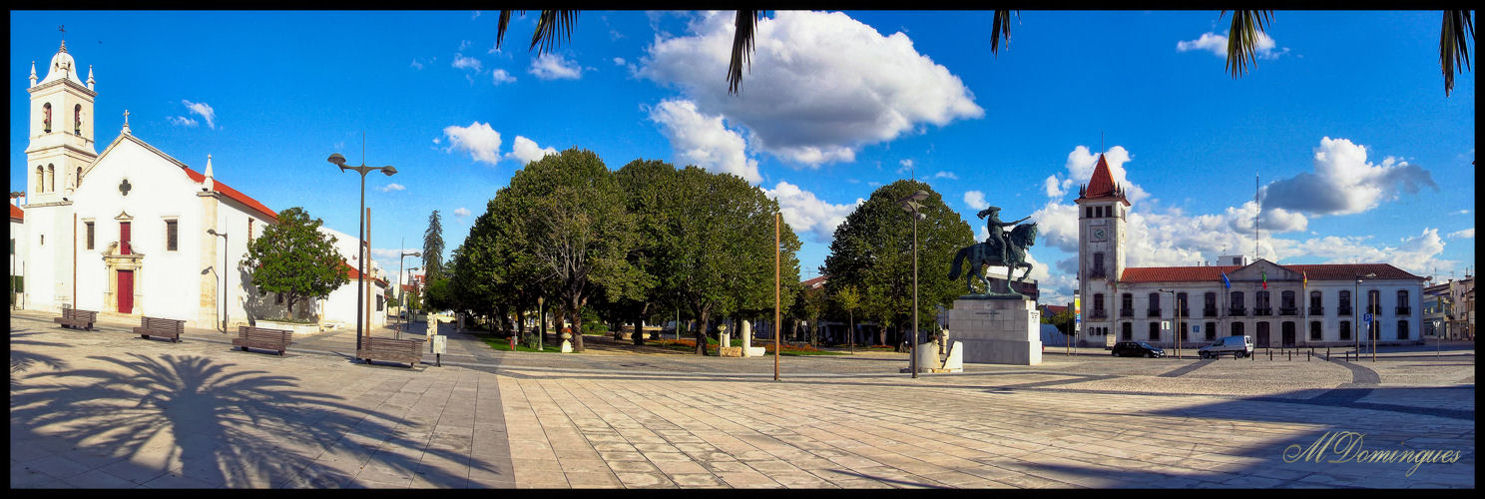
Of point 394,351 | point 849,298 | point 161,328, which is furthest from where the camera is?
point 849,298

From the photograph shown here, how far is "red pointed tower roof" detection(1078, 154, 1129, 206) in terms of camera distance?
74.8m

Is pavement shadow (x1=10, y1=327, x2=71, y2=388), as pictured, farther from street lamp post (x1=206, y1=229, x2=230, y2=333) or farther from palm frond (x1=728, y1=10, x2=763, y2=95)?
street lamp post (x1=206, y1=229, x2=230, y2=333)

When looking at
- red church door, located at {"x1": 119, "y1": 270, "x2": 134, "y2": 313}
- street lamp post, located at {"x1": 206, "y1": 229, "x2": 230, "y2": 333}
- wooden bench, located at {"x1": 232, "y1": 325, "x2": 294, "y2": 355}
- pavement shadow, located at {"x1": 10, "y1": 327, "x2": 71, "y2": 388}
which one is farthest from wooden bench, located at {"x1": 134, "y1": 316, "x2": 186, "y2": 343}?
red church door, located at {"x1": 119, "y1": 270, "x2": 134, "y2": 313}

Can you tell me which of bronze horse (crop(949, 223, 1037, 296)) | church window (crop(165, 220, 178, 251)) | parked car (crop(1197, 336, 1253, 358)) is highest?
church window (crop(165, 220, 178, 251))

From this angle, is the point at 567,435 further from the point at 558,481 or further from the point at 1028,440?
the point at 1028,440

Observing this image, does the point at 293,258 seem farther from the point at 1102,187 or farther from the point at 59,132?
the point at 1102,187

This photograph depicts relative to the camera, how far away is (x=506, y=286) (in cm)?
3972

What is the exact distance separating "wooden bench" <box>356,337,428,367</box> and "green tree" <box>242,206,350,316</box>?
26924 millimetres

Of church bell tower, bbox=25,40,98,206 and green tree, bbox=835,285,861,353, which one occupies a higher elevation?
church bell tower, bbox=25,40,98,206

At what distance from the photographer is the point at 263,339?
2284 centimetres

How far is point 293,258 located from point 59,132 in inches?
766

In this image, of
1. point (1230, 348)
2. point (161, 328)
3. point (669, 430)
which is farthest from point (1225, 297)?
point (161, 328)

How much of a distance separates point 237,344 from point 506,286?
53.9 feet
